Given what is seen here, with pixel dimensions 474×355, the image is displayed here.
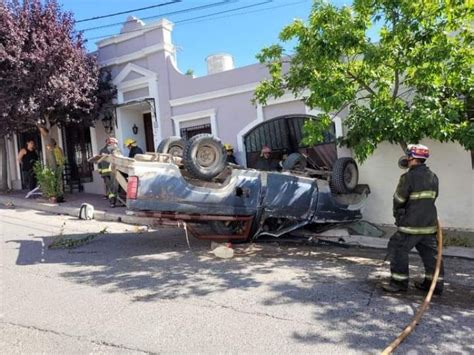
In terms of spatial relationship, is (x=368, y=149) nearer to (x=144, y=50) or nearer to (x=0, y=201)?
(x=144, y=50)

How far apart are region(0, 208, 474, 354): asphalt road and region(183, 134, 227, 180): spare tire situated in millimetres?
1237

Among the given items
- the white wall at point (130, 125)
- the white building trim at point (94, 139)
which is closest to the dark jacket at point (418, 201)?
the white wall at point (130, 125)

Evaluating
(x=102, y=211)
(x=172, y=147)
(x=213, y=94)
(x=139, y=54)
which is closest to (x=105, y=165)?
(x=172, y=147)

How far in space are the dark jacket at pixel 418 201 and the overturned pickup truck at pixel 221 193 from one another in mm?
2579

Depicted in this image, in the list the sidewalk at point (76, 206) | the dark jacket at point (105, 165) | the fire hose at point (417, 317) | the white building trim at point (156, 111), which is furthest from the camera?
the white building trim at point (156, 111)

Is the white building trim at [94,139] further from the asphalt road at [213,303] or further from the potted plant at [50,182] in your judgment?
the asphalt road at [213,303]

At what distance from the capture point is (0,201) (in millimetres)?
12430

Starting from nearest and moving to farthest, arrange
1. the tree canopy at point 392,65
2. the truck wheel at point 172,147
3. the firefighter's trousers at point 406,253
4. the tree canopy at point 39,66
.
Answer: the firefighter's trousers at point 406,253 → the tree canopy at point 392,65 → the truck wheel at point 172,147 → the tree canopy at point 39,66

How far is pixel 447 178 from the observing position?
346 inches

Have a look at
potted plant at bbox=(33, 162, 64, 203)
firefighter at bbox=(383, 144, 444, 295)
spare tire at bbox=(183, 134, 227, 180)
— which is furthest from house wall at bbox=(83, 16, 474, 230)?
firefighter at bbox=(383, 144, 444, 295)

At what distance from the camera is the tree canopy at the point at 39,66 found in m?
10.7

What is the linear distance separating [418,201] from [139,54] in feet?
31.9

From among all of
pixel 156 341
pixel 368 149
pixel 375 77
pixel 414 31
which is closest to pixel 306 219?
pixel 368 149

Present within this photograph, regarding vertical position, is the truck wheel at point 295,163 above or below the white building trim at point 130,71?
below
